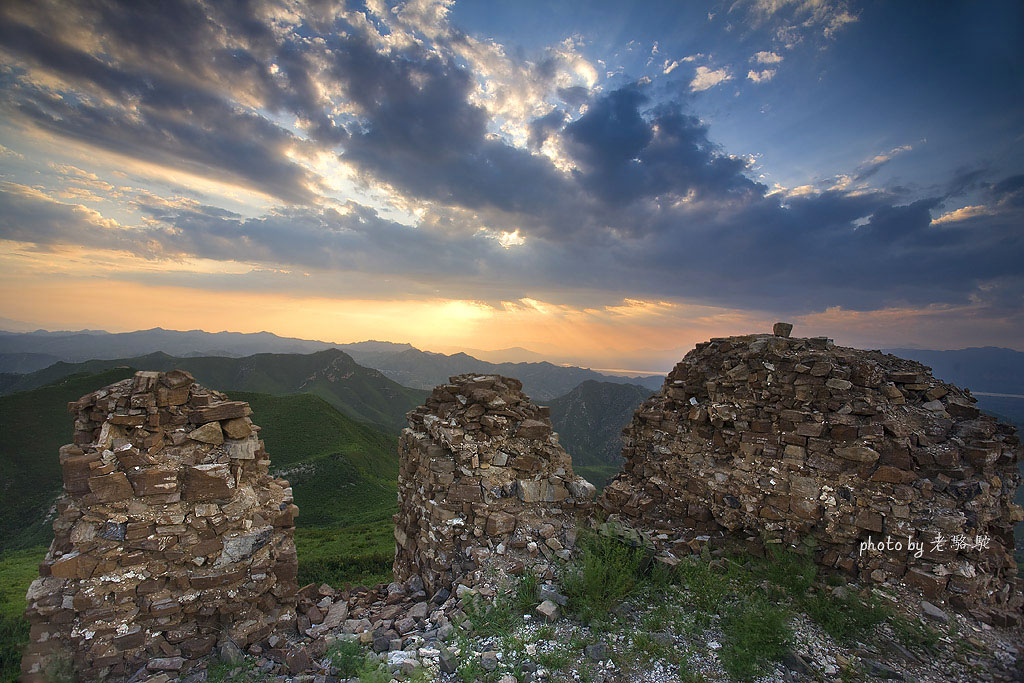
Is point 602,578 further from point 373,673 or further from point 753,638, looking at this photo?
point 373,673

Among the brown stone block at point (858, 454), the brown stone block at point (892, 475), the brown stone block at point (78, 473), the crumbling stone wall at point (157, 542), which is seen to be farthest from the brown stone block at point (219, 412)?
the brown stone block at point (892, 475)

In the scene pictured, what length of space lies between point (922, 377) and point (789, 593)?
190 inches

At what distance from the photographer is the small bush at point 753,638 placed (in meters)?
4.39

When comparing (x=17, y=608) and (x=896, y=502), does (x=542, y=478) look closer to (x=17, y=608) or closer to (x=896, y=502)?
(x=896, y=502)

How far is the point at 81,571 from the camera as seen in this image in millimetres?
5035

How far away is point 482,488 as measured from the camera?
23.7 ft

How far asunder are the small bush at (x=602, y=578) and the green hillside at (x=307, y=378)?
84375 mm

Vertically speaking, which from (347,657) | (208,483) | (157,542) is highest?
(208,483)

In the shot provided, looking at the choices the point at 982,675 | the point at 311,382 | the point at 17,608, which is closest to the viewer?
the point at 982,675

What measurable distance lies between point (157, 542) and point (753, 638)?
26.1ft

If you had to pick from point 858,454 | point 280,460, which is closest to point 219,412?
point 858,454

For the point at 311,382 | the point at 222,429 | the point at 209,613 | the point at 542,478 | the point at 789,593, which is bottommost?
the point at 311,382

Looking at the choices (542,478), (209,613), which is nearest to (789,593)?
(542,478)

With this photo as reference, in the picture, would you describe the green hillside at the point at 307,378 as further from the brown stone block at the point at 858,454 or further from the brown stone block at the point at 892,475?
the brown stone block at the point at 892,475
